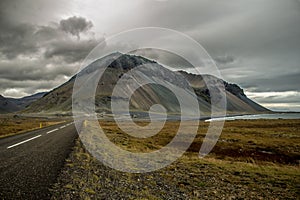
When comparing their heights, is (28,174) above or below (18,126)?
above

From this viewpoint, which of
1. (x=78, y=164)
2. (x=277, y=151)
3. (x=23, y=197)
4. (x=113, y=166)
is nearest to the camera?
(x=23, y=197)

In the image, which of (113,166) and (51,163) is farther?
(113,166)

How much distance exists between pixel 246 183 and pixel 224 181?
1368mm

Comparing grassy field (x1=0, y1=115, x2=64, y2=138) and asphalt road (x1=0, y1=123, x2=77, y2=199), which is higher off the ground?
asphalt road (x1=0, y1=123, x2=77, y2=199)

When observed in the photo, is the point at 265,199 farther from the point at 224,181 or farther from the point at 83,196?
the point at 83,196

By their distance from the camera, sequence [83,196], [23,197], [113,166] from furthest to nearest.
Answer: [113,166]
[83,196]
[23,197]

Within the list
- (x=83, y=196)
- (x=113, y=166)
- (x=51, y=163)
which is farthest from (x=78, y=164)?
(x=83, y=196)

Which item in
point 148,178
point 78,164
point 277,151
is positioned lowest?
point 277,151

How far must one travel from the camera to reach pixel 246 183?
1463 centimetres

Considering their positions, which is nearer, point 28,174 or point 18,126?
point 28,174

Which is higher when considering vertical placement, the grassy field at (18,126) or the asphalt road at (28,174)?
the asphalt road at (28,174)

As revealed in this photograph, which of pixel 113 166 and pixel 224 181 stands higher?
pixel 113 166

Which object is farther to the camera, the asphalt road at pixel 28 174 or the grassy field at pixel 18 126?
the grassy field at pixel 18 126

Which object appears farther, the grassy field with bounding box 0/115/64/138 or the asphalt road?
the grassy field with bounding box 0/115/64/138
